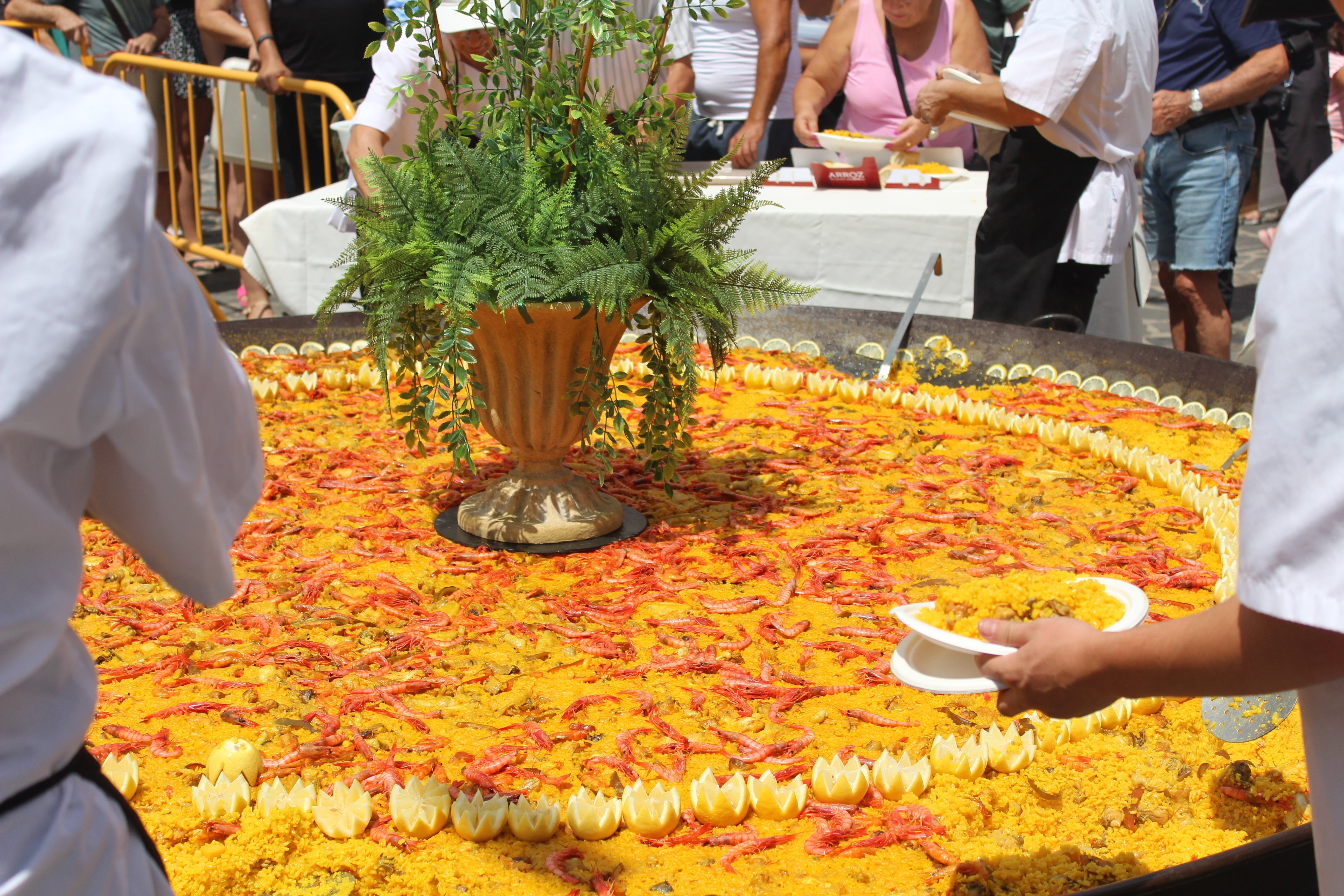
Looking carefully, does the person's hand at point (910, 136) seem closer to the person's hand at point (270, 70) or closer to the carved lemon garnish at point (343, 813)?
the person's hand at point (270, 70)

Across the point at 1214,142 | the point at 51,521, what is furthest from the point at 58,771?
the point at 1214,142

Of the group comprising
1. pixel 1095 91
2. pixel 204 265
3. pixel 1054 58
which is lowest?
pixel 204 265

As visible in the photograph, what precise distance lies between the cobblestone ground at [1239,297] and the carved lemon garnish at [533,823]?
6.20 m

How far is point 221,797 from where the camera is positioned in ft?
6.94

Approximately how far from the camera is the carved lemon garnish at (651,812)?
2.09 m

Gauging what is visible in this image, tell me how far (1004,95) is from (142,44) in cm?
640

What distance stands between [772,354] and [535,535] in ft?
7.64

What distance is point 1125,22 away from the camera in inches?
161

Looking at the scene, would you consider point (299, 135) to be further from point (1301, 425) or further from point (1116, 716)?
point (1301, 425)

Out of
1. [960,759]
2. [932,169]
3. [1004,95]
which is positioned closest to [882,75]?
[932,169]

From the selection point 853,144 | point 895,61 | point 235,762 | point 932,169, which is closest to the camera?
point 235,762

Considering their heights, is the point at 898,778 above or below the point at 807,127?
below

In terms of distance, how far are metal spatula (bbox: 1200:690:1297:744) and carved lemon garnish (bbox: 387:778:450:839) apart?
1396mm

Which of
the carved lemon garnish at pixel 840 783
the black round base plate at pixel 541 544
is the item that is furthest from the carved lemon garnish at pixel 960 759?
the black round base plate at pixel 541 544
